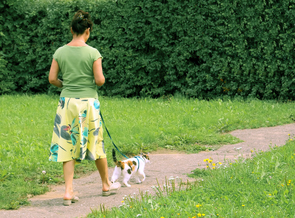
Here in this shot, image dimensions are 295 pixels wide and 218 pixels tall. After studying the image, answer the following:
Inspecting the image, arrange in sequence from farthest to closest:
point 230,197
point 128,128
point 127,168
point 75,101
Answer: point 128,128, point 127,168, point 75,101, point 230,197

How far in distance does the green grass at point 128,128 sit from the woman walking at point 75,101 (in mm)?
722

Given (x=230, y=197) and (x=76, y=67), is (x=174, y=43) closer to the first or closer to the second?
(x=76, y=67)

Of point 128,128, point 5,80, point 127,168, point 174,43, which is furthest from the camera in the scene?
point 5,80

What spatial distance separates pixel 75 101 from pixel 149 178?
4.94 feet

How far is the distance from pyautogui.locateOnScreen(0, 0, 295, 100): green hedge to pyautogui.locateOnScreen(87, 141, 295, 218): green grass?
574 cm

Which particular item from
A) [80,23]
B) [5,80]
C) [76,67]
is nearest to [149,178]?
[76,67]

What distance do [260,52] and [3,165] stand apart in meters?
6.98

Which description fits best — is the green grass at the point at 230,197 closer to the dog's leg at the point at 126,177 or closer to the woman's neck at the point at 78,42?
the dog's leg at the point at 126,177

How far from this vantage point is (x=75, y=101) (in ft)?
13.8

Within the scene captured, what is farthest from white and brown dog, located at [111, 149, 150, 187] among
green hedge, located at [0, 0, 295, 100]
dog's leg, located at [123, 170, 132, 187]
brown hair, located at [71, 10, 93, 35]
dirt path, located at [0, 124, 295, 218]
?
green hedge, located at [0, 0, 295, 100]

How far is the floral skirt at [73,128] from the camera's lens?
4223mm

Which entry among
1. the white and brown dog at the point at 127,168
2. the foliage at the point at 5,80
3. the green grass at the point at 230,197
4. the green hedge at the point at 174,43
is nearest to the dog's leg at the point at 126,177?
the white and brown dog at the point at 127,168

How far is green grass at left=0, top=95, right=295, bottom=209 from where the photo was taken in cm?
523

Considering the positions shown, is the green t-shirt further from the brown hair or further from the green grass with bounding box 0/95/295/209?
the green grass with bounding box 0/95/295/209
